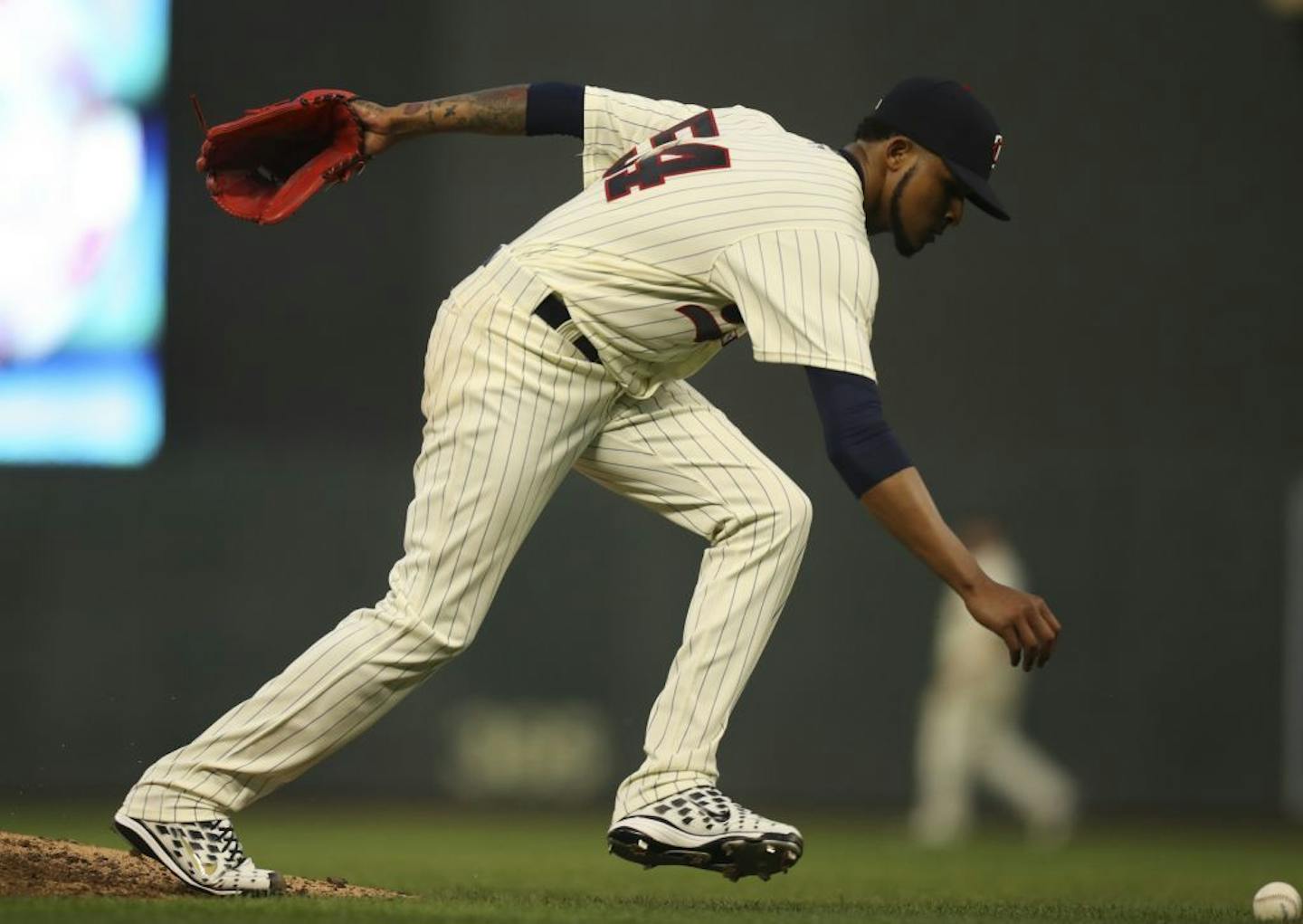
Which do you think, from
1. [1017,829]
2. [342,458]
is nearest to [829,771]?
[1017,829]

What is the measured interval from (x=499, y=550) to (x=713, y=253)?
76 centimetres

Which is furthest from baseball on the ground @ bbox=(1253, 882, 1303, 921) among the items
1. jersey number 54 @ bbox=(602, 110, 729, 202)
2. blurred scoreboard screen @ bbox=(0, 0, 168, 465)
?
blurred scoreboard screen @ bbox=(0, 0, 168, 465)

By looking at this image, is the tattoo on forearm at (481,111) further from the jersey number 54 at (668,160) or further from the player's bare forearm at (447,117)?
the jersey number 54 at (668,160)

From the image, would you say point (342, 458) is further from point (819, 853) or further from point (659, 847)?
point (659, 847)

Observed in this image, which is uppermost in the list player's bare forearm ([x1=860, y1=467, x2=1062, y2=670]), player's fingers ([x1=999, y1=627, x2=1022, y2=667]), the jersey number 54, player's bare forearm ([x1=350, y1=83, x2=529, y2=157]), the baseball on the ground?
player's bare forearm ([x1=350, y1=83, x2=529, y2=157])

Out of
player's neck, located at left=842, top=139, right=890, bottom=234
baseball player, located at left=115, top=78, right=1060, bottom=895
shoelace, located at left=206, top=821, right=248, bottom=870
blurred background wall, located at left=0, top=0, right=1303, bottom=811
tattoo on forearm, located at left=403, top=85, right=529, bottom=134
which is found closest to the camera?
baseball player, located at left=115, top=78, right=1060, bottom=895

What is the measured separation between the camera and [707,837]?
4059 mm

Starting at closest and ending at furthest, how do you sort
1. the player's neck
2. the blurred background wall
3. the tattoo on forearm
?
the player's neck → the tattoo on forearm → the blurred background wall

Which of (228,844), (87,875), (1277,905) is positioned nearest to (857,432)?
(228,844)

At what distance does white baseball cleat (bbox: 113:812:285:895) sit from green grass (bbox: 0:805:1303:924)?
0.05m

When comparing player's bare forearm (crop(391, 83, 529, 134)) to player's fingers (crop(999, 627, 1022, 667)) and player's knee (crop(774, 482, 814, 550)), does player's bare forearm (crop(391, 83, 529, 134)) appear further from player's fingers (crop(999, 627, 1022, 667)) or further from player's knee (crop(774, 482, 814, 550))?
player's fingers (crop(999, 627, 1022, 667))

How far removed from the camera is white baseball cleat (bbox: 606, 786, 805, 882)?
13.3ft

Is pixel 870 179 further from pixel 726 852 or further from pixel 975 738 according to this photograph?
pixel 975 738

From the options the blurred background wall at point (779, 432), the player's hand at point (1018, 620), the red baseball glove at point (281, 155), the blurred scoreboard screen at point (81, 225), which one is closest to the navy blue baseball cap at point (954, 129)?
the player's hand at point (1018, 620)
